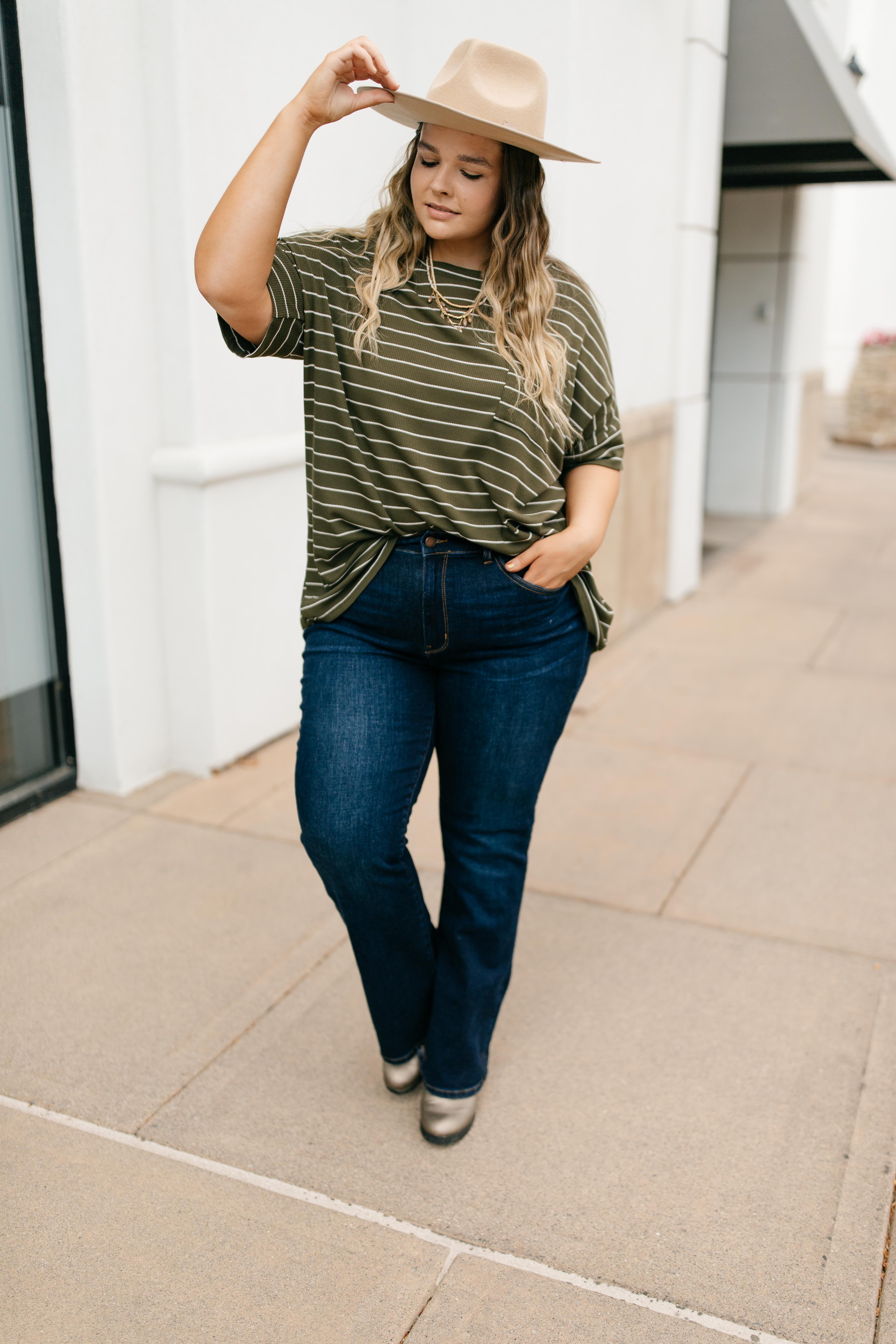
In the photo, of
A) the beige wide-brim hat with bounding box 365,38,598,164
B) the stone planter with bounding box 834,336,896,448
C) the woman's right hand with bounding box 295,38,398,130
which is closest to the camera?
the woman's right hand with bounding box 295,38,398,130

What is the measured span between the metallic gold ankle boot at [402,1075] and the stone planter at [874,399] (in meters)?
13.8

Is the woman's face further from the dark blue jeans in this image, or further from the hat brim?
the dark blue jeans

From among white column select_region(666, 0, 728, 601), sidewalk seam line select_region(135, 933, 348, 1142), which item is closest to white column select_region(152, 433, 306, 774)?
sidewalk seam line select_region(135, 933, 348, 1142)

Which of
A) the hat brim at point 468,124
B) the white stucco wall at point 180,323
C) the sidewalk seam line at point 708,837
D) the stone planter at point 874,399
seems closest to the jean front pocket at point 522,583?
the hat brim at point 468,124

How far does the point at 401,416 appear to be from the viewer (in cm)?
208

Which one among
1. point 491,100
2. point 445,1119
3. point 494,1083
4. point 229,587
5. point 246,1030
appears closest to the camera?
point 491,100

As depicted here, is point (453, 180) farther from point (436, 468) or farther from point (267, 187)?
point (436, 468)

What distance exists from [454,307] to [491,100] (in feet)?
1.10

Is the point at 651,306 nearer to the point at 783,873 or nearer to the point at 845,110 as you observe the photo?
the point at 845,110

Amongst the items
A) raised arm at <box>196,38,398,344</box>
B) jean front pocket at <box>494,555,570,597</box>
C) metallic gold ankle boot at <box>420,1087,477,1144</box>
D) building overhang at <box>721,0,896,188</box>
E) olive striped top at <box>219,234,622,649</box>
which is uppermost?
building overhang at <box>721,0,896,188</box>

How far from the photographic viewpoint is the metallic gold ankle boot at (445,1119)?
2.44m

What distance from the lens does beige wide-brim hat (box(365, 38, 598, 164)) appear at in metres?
2.01

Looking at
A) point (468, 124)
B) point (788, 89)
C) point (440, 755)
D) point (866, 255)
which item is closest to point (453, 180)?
point (468, 124)

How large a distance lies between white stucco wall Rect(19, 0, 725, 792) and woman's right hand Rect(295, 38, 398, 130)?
187 cm
